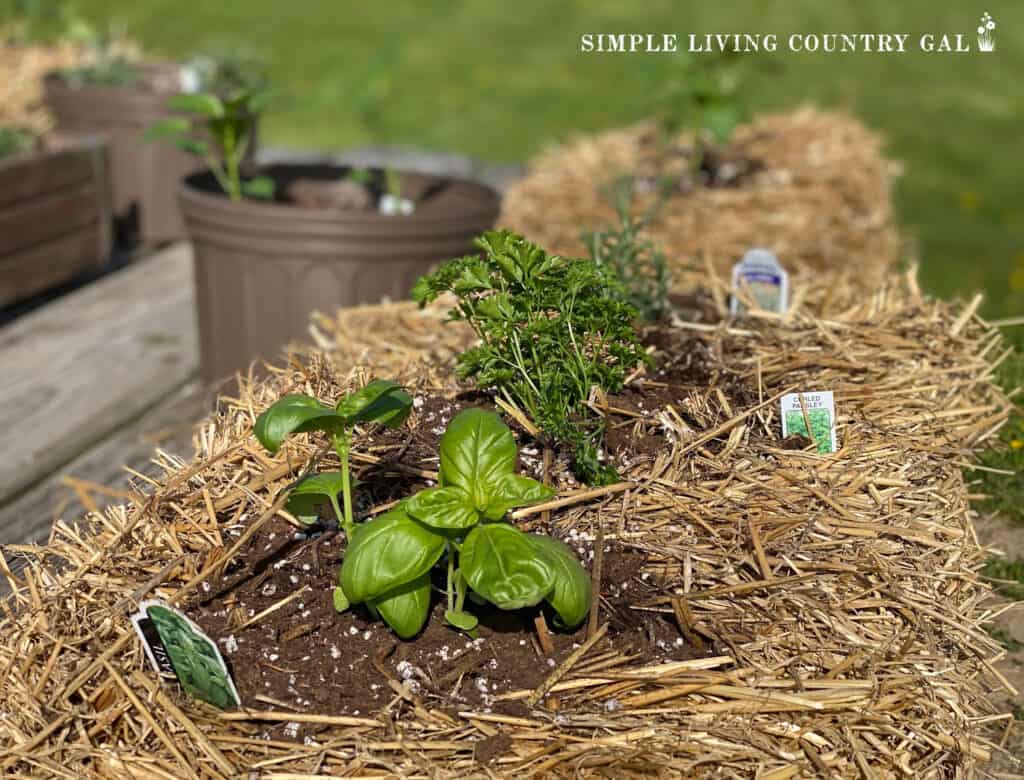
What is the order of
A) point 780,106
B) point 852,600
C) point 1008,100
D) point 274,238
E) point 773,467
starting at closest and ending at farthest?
1. point 852,600
2. point 773,467
3. point 274,238
4. point 780,106
5. point 1008,100

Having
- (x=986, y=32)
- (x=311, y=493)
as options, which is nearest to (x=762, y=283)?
(x=311, y=493)

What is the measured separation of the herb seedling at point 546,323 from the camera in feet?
6.62

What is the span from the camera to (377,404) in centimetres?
182

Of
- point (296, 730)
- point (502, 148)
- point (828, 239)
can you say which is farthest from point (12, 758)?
point (502, 148)

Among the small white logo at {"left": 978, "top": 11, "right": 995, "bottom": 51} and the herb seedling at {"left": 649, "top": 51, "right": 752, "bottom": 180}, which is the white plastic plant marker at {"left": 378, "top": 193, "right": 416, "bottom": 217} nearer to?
the herb seedling at {"left": 649, "top": 51, "right": 752, "bottom": 180}

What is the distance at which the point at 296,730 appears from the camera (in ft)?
5.17

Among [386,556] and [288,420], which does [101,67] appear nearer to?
[288,420]

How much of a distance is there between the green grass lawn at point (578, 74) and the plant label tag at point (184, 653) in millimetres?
6135

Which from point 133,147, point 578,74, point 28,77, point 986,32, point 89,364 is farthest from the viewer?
point 578,74

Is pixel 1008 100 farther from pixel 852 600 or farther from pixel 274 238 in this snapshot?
pixel 852 600

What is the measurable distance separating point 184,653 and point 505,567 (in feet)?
1.53

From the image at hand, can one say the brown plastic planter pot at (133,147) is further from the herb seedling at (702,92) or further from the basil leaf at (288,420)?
the basil leaf at (288,420)

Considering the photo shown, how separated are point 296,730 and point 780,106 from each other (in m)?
8.11

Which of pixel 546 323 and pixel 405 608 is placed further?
pixel 546 323
